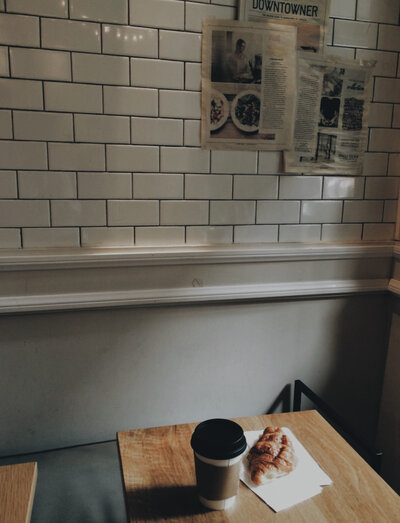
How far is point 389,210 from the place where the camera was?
7.03 ft

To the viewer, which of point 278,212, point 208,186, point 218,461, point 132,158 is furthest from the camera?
point 278,212

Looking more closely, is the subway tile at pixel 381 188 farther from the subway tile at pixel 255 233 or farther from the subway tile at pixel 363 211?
the subway tile at pixel 255 233

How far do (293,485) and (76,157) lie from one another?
1368 mm

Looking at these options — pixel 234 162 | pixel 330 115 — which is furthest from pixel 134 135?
pixel 330 115

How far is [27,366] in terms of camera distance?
1798 mm

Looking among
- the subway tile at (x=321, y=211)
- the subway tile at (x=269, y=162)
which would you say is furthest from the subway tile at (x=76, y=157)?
the subway tile at (x=321, y=211)

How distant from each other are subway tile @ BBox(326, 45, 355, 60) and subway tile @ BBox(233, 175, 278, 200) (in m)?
0.59

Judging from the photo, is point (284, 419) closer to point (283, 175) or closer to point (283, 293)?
point (283, 293)

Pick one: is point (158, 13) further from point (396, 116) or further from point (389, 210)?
point (389, 210)

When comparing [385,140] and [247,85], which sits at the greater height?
[247,85]

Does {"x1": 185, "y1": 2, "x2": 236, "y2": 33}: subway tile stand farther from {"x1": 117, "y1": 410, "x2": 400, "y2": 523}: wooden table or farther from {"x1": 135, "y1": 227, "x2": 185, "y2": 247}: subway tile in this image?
{"x1": 117, "y1": 410, "x2": 400, "y2": 523}: wooden table

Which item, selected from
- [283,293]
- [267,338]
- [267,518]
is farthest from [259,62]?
[267,518]

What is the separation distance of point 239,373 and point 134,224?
85 centimetres

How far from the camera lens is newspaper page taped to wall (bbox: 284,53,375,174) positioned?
1.91 meters
